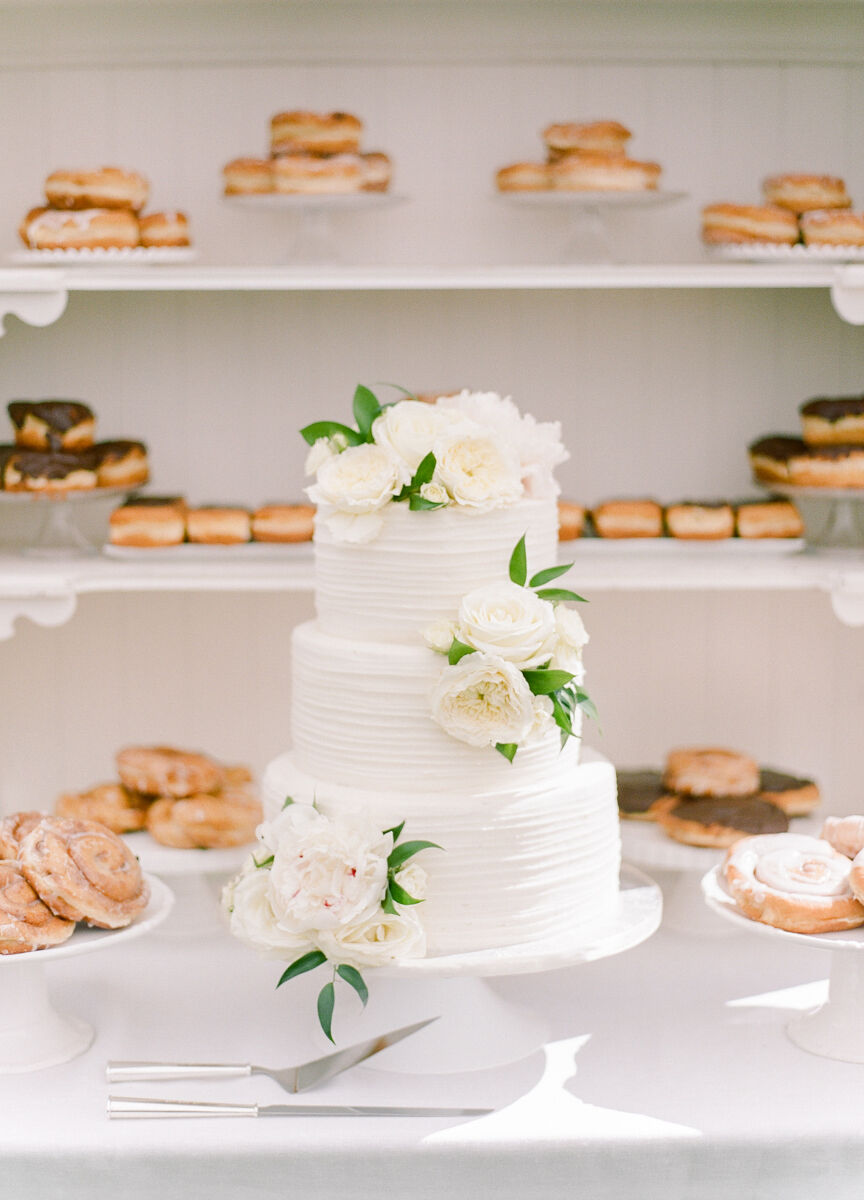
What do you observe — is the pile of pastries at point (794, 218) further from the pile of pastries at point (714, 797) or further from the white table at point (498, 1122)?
the white table at point (498, 1122)

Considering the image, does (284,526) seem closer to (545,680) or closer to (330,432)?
(330,432)

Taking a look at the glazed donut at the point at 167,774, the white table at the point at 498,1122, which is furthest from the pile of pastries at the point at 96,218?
the white table at the point at 498,1122

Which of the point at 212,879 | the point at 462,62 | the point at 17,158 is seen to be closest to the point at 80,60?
the point at 17,158

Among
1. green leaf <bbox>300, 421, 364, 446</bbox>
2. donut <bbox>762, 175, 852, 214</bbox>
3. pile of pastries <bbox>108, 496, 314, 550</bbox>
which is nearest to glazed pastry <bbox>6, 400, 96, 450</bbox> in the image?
pile of pastries <bbox>108, 496, 314, 550</bbox>

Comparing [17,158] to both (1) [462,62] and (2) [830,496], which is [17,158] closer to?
(1) [462,62]

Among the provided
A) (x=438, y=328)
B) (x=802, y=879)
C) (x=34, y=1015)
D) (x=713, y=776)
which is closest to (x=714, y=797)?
(x=713, y=776)

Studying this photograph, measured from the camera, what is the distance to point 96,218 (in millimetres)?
2059

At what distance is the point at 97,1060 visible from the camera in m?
1.60

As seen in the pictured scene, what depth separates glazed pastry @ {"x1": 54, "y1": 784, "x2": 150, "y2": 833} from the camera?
6.66 ft

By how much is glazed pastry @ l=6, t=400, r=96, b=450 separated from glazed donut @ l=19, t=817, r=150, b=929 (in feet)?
2.46

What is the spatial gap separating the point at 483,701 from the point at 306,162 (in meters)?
1.03

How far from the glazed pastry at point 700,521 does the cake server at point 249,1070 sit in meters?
0.98

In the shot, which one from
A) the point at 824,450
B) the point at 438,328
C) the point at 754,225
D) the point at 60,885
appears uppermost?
the point at 754,225

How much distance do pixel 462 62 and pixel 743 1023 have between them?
164 centimetres
